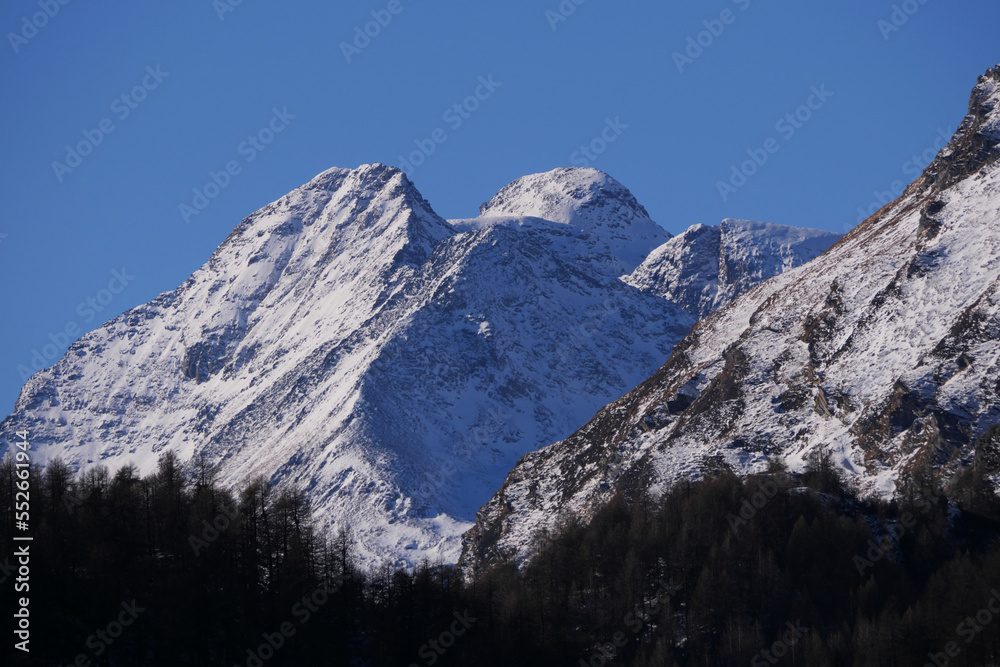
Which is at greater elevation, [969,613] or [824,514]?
[824,514]

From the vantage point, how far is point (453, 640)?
147875 mm

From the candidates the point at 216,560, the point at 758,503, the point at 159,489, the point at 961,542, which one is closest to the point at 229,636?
the point at 216,560

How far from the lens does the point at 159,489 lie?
14475cm

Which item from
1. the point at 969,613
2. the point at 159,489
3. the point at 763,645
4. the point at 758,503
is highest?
the point at 159,489

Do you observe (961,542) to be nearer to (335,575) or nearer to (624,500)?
A: (624,500)

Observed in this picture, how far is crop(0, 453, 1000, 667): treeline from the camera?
131 metres

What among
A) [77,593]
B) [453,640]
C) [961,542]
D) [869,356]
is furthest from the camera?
[869,356]

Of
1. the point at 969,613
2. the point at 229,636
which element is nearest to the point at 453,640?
the point at 229,636

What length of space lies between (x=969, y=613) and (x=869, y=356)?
208 ft

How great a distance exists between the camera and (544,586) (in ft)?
536

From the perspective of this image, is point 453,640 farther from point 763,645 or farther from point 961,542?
point 961,542

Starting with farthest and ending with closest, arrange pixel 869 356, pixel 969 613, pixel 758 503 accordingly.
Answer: pixel 869 356 → pixel 758 503 → pixel 969 613

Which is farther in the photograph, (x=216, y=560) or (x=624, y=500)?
(x=624, y=500)

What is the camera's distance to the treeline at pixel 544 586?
131 m
